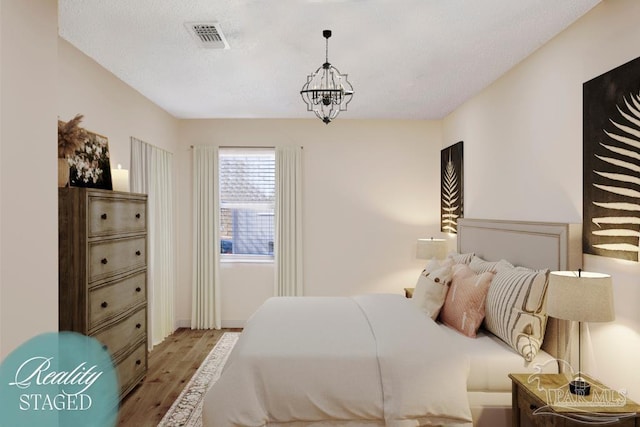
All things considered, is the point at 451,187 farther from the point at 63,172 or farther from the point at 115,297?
the point at 63,172

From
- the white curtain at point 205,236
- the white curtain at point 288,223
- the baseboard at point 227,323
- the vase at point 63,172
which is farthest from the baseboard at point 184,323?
the vase at point 63,172

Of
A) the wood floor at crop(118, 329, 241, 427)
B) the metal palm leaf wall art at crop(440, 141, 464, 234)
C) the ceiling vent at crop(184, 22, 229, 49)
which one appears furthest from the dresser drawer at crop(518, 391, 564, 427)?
the ceiling vent at crop(184, 22, 229, 49)

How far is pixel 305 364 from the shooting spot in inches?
88.8

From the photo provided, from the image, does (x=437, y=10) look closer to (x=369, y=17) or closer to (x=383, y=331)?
(x=369, y=17)

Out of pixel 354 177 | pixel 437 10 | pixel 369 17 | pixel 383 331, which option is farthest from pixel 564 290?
pixel 354 177

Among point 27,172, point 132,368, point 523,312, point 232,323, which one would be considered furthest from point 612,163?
point 232,323

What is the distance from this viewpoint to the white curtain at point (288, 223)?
5188 mm

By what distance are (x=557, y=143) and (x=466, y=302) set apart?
1.22 metres

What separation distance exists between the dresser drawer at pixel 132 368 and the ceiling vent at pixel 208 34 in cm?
237

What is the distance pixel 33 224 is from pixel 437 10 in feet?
7.56

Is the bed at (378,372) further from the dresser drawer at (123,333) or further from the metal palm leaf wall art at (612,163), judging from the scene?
the dresser drawer at (123,333)

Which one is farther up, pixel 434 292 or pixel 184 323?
pixel 434 292
